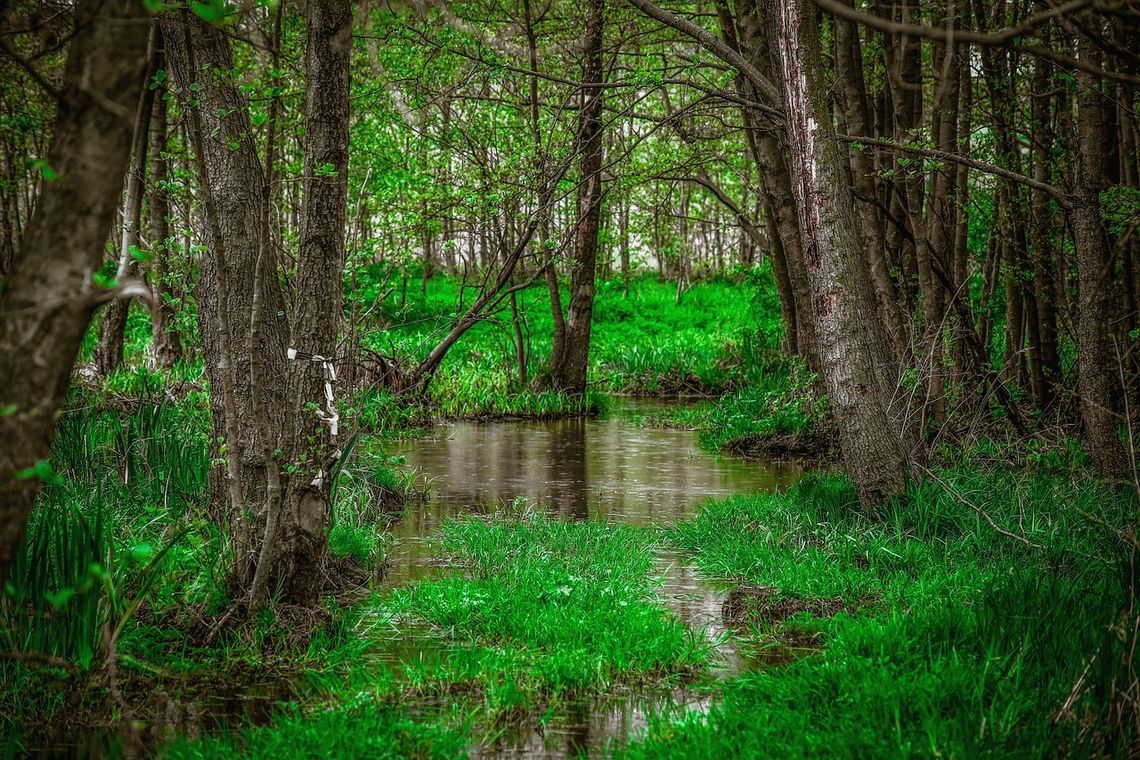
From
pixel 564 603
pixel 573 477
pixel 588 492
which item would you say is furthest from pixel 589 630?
pixel 573 477

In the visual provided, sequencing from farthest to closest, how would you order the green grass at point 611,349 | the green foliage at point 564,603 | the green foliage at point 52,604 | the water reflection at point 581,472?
the green grass at point 611,349 < the water reflection at point 581,472 < the green foliage at point 564,603 < the green foliage at point 52,604

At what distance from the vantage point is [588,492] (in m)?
8.74

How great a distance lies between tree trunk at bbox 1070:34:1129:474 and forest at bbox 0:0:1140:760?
0.03m

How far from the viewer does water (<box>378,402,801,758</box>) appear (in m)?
3.85

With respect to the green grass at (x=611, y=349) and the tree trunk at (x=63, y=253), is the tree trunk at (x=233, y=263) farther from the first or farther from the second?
the tree trunk at (x=63, y=253)

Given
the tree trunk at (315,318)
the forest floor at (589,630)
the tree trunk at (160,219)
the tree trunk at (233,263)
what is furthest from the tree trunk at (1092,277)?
→ the tree trunk at (160,219)

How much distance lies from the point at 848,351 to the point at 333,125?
361cm

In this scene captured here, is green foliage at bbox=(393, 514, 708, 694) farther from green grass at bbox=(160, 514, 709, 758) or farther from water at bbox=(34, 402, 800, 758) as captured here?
water at bbox=(34, 402, 800, 758)

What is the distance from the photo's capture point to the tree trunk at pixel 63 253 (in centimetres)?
A: 212

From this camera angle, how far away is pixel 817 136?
6277 millimetres

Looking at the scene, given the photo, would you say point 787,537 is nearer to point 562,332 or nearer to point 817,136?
point 817,136

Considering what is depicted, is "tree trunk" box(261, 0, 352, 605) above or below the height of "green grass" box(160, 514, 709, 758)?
above

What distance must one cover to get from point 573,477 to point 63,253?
298 inches

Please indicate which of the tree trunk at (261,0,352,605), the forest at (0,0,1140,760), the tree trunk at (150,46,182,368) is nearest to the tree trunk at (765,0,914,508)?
the forest at (0,0,1140,760)
